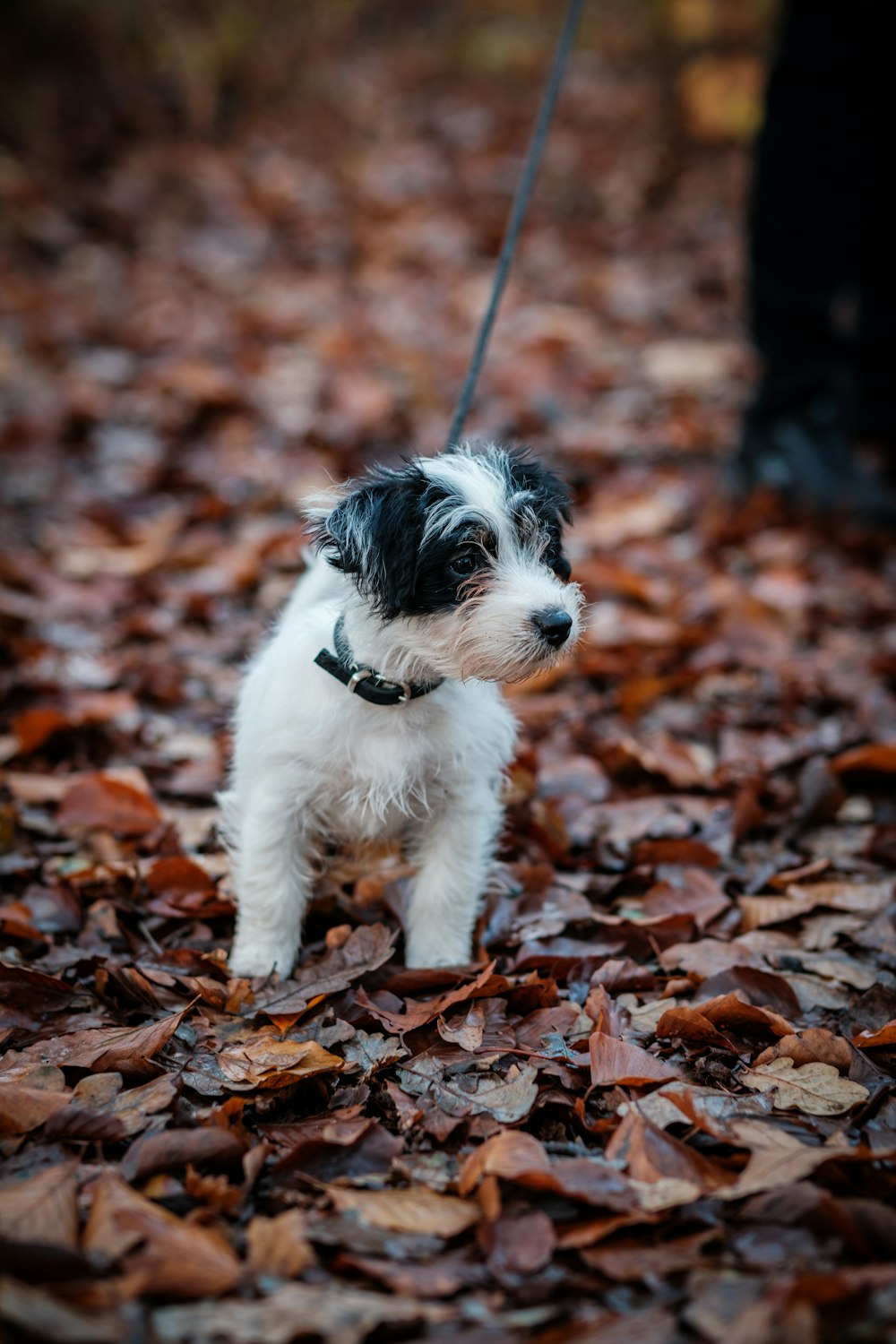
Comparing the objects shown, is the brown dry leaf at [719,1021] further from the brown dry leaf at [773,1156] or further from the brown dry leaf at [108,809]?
the brown dry leaf at [108,809]

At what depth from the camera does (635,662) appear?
16.2 ft

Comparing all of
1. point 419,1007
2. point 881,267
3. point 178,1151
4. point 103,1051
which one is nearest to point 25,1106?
point 103,1051

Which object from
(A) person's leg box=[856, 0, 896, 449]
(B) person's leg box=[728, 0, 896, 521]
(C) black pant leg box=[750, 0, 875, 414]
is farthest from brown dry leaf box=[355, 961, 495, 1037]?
(A) person's leg box=[856, 0, 896, 449]

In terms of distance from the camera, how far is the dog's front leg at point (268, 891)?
9.96ft

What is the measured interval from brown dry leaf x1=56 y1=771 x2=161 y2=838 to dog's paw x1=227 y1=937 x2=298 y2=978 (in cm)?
79

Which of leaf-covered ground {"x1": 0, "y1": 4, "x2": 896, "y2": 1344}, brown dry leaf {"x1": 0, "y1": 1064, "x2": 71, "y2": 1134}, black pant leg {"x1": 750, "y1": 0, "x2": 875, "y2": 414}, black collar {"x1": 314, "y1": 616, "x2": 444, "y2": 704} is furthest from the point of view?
black pant leg {"x1": 750, "y1": 0, "x2": 875, "y2": 414}

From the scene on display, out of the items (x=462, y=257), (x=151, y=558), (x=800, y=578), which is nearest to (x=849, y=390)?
(x=800, y=578)

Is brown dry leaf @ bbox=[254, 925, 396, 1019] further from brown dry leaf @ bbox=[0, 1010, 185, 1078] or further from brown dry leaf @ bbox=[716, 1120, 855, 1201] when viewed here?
brown dry leaf @ bbox=[716, 1120, 855, 1201]

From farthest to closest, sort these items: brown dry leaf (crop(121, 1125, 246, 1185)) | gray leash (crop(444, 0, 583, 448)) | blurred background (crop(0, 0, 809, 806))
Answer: blurred background (crop(0, 0, 809, 806)) → gray leash (crop(444, 0, 583, 448)) → brown dry leaf (crop(121, 1125, 246, 1185))

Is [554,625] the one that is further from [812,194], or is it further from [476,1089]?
[812,194]

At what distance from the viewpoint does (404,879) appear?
→ 3377 millimetres

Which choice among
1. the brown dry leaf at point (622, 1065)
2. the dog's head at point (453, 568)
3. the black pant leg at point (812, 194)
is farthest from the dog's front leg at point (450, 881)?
the black pant leg at point (812, 194)

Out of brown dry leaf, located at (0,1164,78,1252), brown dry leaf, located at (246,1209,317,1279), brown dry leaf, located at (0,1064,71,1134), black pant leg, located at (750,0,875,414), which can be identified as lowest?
brown dry leaf, located at (0,1064,71,1134)

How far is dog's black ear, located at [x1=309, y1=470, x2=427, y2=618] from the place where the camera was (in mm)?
2812
